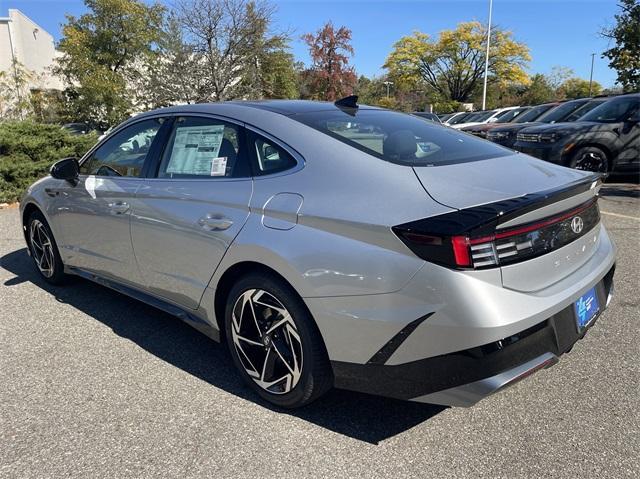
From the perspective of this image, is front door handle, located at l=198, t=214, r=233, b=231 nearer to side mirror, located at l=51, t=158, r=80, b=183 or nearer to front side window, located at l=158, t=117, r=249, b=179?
front side window, located at l=158, t=117, r=249, b=179

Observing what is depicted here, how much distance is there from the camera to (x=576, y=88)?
67875 millimetres

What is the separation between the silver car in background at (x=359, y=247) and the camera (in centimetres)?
199

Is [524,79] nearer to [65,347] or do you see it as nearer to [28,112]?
[28,112]

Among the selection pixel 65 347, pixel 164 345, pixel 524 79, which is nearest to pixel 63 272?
pixel 65 347

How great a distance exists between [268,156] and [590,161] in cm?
762

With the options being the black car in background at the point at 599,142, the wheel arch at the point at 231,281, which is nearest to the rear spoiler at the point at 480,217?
the wheel arch at the point at 231,281

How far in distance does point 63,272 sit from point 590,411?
13.8 ft

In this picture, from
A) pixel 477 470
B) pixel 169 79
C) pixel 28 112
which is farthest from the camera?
pixel 169 79

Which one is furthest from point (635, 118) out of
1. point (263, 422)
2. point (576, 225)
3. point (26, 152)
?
point (26, 152)

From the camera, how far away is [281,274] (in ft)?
7.84

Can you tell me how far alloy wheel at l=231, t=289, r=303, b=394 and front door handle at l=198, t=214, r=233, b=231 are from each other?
0.37 metres

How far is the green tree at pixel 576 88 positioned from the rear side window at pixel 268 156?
2776 inches

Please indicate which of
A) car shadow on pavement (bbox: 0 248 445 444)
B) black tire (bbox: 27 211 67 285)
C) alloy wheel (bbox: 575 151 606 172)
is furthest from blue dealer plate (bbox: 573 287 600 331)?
alloy wheel (bbox: 575 151 606 172)

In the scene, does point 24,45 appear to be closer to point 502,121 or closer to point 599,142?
point 502,121
